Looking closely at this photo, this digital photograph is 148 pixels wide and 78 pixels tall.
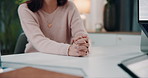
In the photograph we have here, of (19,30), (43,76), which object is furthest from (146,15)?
(19,30)

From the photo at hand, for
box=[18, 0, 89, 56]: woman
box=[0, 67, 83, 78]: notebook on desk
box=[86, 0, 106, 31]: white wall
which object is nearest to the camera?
box=[0, 67, 83, 78]: notebook on desk

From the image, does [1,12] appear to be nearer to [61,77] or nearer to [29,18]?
[29,18]

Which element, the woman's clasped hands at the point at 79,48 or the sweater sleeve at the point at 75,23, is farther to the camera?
the sweater sleeve at the point at 75,23

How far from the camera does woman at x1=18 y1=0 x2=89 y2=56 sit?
43.9 inches

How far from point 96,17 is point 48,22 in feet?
6.81

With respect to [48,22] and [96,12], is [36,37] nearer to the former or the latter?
[48,22]

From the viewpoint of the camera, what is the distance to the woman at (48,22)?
1.12 metres

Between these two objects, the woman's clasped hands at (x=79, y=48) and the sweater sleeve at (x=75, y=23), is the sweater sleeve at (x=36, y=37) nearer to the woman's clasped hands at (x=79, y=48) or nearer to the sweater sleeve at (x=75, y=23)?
the woman's clasped hands at (x=79, y=48)

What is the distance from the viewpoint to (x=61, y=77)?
0.53m

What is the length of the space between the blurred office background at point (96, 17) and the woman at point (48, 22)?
1.61m

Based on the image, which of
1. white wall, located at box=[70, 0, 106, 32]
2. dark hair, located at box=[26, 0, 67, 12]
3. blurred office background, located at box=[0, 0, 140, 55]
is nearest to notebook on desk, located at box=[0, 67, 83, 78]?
dark hair, located at box=[26, 0, 67, 12]

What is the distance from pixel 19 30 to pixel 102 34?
1476 mm

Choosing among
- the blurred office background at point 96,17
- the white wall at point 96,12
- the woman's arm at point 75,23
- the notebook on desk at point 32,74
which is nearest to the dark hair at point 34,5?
the woman's arm at point 75,23

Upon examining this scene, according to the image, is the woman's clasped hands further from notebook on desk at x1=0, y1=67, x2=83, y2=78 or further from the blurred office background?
the blurred office background
